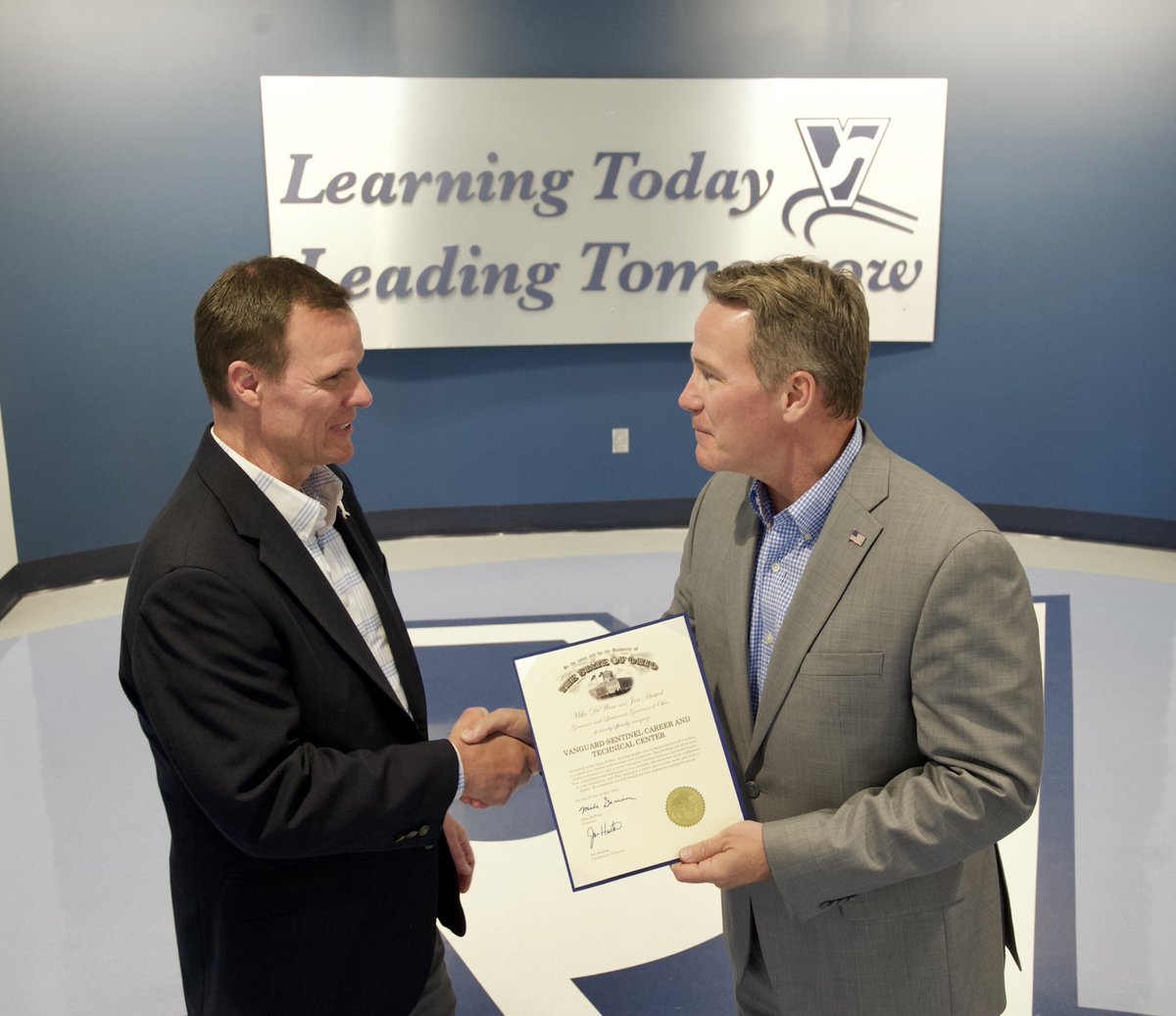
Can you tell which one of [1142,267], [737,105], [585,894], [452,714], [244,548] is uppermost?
[737,105]

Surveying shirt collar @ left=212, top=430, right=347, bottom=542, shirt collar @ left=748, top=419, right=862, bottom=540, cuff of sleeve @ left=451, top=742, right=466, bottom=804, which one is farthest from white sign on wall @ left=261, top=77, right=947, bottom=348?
shirt collar @ left=748, top=419, right=862, bottom=540

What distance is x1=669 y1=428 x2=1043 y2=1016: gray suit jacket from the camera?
4.77ft

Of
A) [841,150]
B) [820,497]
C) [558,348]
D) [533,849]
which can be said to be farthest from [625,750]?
[841,150]

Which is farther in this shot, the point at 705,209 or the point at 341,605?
the point at 705,209

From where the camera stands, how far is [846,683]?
154cm

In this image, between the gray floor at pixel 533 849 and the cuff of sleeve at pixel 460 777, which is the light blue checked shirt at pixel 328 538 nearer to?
the cuff of sleeve at pixel 460 777

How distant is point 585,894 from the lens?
3271mm

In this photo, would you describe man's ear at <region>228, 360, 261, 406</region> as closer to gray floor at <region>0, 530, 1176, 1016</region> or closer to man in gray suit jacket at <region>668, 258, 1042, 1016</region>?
man in gray suit jacket at <region>668, 258, 1042, 1016</region>

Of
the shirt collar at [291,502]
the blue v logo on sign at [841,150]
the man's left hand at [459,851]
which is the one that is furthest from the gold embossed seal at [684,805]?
the blue v logo on sign at [841,150]

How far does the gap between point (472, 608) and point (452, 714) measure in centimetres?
126

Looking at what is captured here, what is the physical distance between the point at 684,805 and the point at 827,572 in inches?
15.7

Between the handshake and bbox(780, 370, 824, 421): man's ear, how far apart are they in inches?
25.6

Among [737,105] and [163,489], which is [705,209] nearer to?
[737,105]

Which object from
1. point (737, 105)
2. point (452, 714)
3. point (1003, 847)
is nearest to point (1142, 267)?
point (737, 105)
